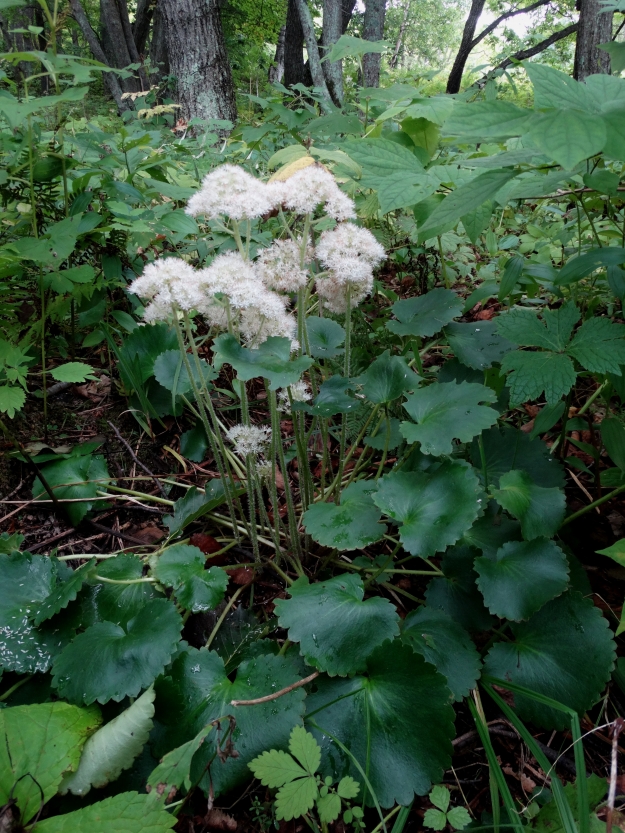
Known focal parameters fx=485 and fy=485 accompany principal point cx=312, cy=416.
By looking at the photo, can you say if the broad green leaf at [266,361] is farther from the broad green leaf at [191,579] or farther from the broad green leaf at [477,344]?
the broad green leaf at [477,344]

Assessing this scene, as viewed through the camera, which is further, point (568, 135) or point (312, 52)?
point (312, 52)

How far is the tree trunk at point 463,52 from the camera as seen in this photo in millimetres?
8102

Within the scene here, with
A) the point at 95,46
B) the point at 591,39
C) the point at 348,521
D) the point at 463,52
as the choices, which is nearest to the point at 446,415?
the point at 348,521

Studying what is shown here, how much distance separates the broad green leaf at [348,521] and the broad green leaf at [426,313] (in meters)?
0.48

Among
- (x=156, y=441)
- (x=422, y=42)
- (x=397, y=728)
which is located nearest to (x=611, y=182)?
(x=397, y=728)

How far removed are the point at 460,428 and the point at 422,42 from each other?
38.7 m

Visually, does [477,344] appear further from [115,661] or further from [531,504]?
[115,661]

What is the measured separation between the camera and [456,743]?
3.48ft

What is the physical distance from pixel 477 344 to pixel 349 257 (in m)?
0.57

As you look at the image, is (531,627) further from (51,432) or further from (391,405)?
(51,432)

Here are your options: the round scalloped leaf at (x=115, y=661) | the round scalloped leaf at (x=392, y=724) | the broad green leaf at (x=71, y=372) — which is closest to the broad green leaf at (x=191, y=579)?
the round scalloped leaf at (x=115, y=661)

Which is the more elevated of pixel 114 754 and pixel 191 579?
pixel 191 579

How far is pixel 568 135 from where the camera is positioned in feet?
2.52

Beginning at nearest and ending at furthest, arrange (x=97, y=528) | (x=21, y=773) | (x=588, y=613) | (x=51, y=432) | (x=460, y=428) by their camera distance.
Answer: (x=21, y=773) → (x=588, y=613) → (x=460, y=428) → (x=97, y=528) → (x=51, y=432)
